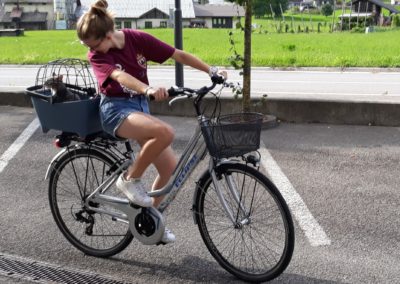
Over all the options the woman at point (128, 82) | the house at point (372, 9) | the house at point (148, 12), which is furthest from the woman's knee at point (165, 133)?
the house at point (148, 12)

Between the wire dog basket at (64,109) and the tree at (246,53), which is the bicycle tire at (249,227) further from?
the tree at (246,53)

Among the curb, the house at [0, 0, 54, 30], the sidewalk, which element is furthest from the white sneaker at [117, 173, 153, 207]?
the house at [0, 0, 54, 30]

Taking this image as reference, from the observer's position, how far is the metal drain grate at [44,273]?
388cm

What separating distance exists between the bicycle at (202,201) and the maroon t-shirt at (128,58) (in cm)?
43

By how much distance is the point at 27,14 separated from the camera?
348 ft

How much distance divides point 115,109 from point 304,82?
12977 millimetres

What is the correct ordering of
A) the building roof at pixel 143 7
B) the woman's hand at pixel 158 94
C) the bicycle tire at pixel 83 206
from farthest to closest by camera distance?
the building roof at pixel 143 7
the bicycle tire at pixel 83 206
the woman's hand at pixel 158 94

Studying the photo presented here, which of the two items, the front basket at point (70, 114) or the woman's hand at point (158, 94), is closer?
the woman's hand at point (158, 94)

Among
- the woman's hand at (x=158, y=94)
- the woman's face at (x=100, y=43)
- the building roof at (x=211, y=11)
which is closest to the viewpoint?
the woman's hand at (x=158, y=94)

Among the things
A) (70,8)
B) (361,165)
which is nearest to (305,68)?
(361,165)

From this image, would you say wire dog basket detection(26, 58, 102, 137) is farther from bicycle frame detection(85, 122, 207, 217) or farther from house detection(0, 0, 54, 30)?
house detection(0, 0, 54, 30)

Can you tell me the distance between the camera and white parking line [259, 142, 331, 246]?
177 inches

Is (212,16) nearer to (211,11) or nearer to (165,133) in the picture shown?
(211,11)

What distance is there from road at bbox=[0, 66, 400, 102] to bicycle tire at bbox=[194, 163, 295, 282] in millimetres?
7520
